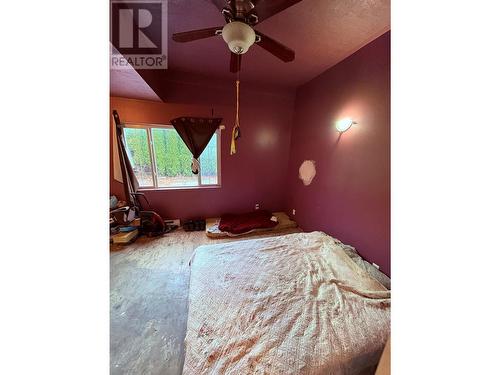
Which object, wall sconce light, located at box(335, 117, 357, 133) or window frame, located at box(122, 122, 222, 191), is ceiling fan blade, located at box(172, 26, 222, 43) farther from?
window frame, located at box(122, 122, 222, 191)

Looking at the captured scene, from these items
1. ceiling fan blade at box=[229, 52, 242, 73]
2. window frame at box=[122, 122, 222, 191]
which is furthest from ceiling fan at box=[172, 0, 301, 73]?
window frame at box=[122, 122, 222, 191]

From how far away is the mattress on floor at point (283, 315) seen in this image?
3.32ft

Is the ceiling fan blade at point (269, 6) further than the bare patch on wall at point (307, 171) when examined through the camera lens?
No

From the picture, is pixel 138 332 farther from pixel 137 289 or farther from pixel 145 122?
pixel 145 122

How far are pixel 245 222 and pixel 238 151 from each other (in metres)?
1.43

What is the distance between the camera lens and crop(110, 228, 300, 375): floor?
4.43 ft

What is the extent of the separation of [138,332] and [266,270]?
46.7 inches

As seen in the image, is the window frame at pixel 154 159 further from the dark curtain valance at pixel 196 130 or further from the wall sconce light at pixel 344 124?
the wall sconce light at pixel 344 124

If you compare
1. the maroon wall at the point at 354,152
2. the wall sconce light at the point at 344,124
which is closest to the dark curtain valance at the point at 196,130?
the maroon wall at the point at 354,152

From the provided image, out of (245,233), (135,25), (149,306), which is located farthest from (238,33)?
(245,233)

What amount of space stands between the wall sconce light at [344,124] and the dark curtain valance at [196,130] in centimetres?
204

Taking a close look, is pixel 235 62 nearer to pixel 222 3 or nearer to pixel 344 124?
pixel 222 3

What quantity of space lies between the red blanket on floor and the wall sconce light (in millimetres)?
1980
